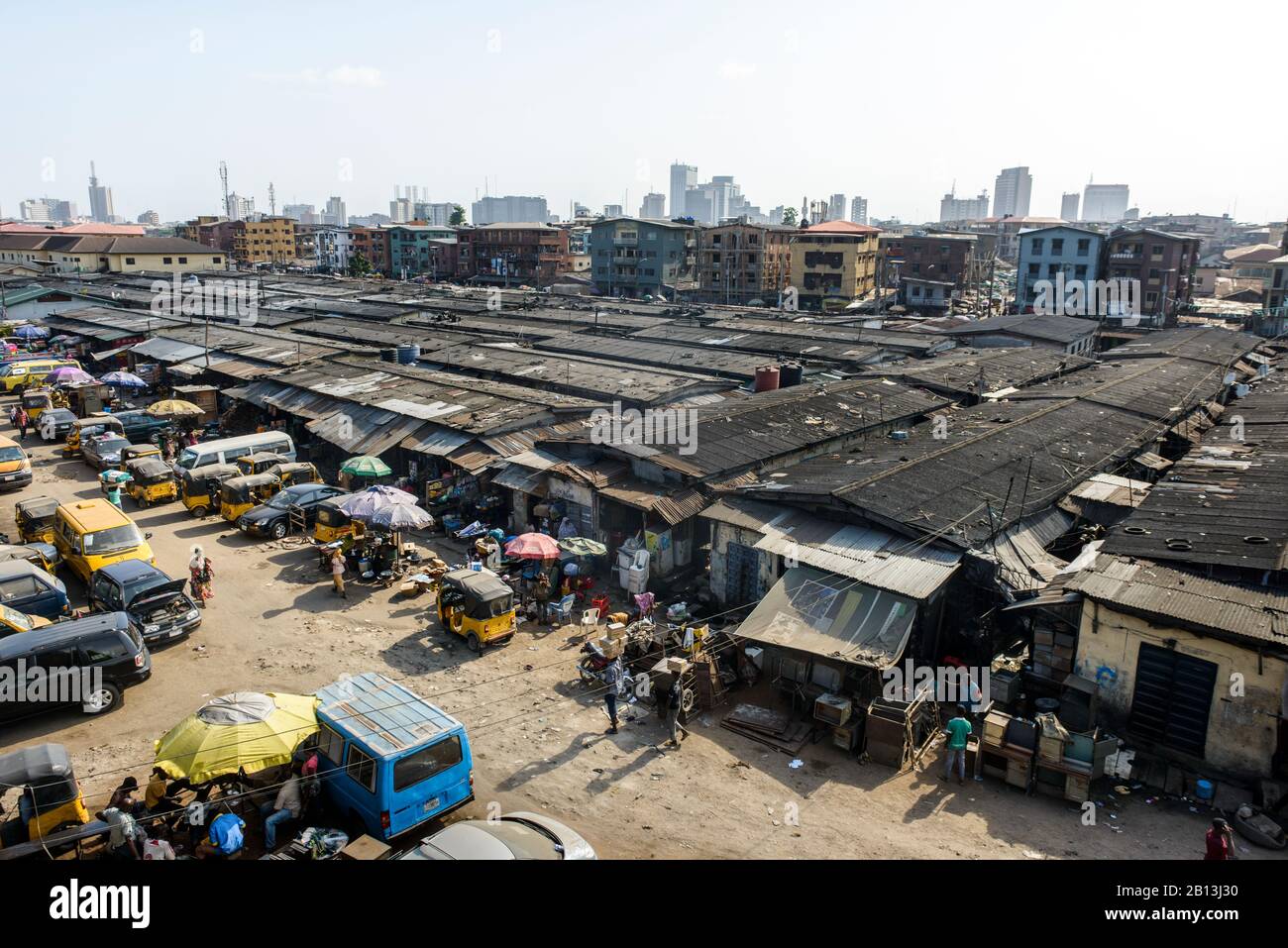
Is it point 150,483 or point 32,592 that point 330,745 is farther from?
point 150,483

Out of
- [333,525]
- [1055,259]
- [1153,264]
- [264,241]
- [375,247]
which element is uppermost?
[264,241]

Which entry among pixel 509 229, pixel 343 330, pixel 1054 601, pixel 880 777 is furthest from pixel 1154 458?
pixel 509 229

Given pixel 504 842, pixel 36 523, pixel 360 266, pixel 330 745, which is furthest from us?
pixel 360 266

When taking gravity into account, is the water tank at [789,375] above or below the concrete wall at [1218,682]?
above

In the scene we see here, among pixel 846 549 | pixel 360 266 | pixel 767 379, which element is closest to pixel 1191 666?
pixel 846 549

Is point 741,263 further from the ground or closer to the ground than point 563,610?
further from the ground

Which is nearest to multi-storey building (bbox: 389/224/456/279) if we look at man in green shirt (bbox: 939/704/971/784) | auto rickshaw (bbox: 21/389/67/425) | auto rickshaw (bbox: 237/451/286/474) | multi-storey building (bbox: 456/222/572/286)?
multi-storey building (bbox: 456/222/572/286)

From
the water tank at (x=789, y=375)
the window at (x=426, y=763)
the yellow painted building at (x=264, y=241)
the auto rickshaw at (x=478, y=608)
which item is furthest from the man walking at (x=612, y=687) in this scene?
the yellow painted building at (x=264, y=241)

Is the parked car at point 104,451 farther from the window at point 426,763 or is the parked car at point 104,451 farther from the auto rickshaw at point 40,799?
the window at point 426,763
